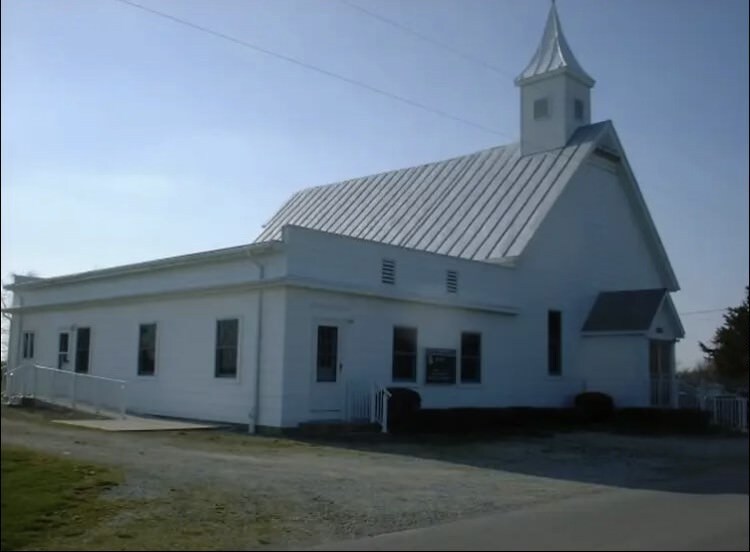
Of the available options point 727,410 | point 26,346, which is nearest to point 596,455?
point 727,410

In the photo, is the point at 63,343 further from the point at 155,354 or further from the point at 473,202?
the point at 473,202

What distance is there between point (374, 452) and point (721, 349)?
12.0 m

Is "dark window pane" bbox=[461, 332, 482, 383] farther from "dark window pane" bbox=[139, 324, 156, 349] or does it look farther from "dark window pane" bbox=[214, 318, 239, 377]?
"dark window pane" bbox=[139, 324, 156, 349]

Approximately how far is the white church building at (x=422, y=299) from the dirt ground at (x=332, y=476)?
2928mm

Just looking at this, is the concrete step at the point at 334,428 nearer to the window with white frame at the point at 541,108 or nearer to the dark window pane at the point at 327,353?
the dark window pane at the point at 327,353

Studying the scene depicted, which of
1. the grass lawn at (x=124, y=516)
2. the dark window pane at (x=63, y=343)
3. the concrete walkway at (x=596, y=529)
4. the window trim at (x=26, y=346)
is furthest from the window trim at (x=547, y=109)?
the grass lawn at (x=124, y=516)

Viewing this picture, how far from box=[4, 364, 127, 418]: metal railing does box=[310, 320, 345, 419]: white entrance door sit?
482 cm

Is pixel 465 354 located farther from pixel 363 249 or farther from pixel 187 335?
pixel 187 335

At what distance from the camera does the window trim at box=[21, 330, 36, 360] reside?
27203 millimetres

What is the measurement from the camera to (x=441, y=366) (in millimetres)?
23109

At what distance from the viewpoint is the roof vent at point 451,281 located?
23453 millimetres

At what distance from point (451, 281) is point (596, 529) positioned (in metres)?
15.1

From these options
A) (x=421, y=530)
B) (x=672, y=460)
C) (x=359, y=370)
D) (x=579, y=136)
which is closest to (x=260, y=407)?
(x=359, y=370)

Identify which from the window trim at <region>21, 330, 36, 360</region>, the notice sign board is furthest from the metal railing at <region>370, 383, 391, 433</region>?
the window trim at <region>21, 330, 36, 360</region>
